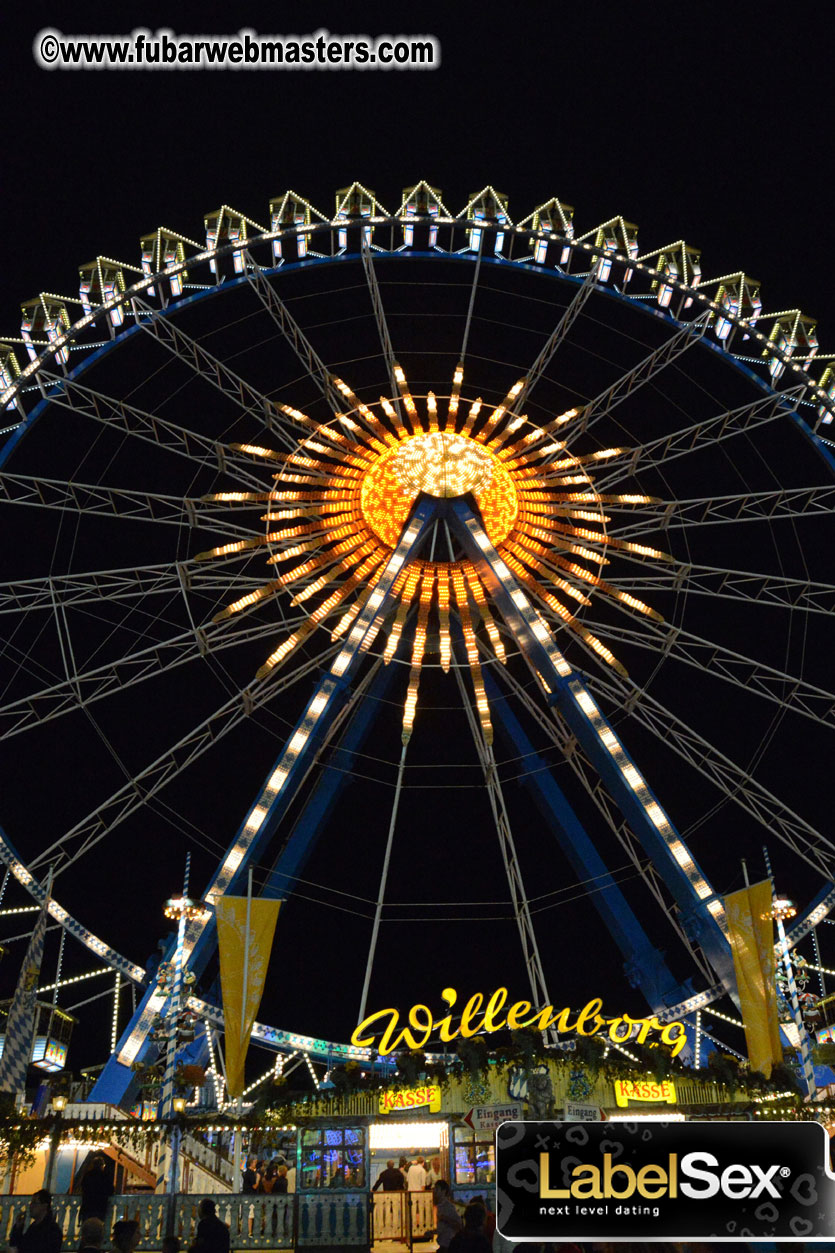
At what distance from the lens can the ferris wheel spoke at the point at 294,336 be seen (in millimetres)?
22906

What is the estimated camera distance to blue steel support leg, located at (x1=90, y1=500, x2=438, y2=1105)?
1828cm

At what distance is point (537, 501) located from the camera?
2334 cm

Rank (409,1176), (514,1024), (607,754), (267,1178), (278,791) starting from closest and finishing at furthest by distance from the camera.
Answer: (409,1176) → (267,1178) → (514,1024) → (278,791) → (607,754)

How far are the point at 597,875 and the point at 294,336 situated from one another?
12.7m

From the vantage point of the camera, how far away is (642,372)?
23547 mm

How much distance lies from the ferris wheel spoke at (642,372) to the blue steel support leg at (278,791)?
389cm

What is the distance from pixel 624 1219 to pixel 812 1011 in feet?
60.5

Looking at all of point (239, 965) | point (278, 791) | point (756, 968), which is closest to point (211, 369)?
point (278, 791)

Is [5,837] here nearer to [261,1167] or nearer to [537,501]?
[261,1167]

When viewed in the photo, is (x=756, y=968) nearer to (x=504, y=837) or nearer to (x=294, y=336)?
(x=504, y=837)

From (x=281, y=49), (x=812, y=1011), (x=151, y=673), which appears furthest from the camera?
(x=151, y=673)

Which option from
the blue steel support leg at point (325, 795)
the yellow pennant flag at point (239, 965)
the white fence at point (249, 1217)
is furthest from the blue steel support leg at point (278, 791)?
the white fence at point (249, 1217)

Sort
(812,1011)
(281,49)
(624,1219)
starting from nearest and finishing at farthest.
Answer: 1. (624,1219)
2. (281,49)
3. (812,1011)

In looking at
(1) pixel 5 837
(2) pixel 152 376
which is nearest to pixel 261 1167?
(1) pixel 5 837
